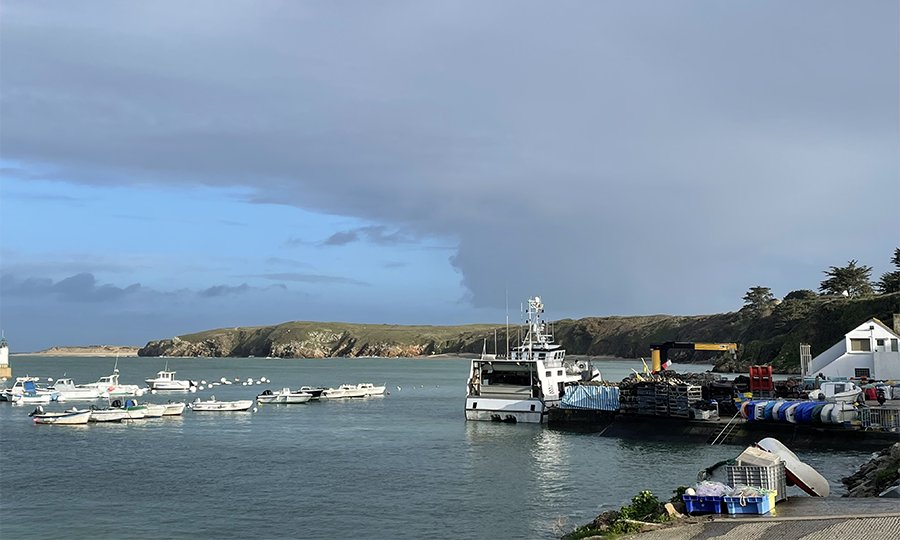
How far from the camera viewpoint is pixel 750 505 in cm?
1970

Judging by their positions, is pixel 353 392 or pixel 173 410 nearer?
pixel 173 410

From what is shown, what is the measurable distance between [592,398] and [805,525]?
36.0m

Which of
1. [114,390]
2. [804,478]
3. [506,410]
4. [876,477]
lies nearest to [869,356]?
[506,410]

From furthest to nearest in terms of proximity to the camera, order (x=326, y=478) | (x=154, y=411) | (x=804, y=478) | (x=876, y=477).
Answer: (x=154, y=411) → (x=326, y=478) → (x=876, y=477) → (x=804, y=478)

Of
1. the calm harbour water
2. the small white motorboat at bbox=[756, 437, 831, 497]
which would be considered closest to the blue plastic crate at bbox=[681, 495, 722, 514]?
the small white motorboat at bbox=[756, 437, 831, 497]

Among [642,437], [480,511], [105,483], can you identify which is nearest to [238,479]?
[105,483]

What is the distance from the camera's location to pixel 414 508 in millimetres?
29688

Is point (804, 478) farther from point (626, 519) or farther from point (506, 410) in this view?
point (506, 410)

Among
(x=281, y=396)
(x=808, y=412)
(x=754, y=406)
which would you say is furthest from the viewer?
(x=281, y=396)

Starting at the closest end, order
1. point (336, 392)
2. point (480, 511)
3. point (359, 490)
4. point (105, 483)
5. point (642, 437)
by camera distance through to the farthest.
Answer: point (480, 511), point (359, 490), point (105, 483), point (642, 437), point (336, 392)

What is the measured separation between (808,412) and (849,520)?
1052 inches

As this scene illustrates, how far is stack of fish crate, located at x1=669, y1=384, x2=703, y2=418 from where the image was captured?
4822cm

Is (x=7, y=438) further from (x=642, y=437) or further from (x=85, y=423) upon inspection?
(x=642, y=437)

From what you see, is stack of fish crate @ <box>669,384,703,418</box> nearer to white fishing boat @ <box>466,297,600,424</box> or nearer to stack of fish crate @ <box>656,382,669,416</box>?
stack of fish crate @ <box>656,382,669,416</box>
